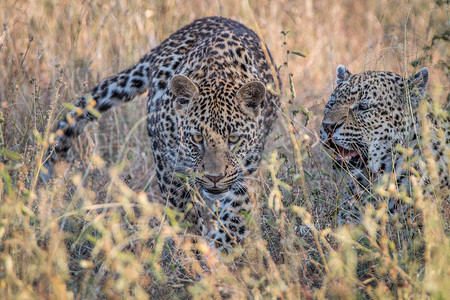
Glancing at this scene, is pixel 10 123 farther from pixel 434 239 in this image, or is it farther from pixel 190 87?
pixel 434 239

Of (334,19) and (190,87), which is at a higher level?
(190,87)

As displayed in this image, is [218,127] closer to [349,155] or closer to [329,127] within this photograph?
[329,127]

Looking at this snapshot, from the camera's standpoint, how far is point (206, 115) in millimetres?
A: 5594

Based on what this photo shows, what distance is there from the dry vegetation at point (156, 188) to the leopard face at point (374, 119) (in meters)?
0.23

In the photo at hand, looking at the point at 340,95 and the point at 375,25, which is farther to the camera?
the point at 375,25

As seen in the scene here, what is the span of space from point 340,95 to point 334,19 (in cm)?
774

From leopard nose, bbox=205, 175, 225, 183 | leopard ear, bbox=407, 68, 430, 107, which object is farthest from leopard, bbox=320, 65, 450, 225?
leopard nose, bbox=205, 175, 225, 183

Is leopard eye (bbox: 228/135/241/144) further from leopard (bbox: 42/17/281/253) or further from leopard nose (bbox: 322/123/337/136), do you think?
leopard nose (bbox: 322/123/337/136)

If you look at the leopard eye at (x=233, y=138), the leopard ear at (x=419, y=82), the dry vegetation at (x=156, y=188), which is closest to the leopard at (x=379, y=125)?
the leopard ear at (x=419, y=82)

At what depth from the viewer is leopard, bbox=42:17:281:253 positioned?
556 cm

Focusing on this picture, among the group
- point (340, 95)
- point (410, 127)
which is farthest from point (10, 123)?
point (410, 127)

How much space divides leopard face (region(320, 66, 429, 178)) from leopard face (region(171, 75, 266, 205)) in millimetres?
706

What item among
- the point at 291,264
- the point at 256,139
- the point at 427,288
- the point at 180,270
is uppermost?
the point at 427,288

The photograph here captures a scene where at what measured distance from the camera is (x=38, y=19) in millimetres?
9242
